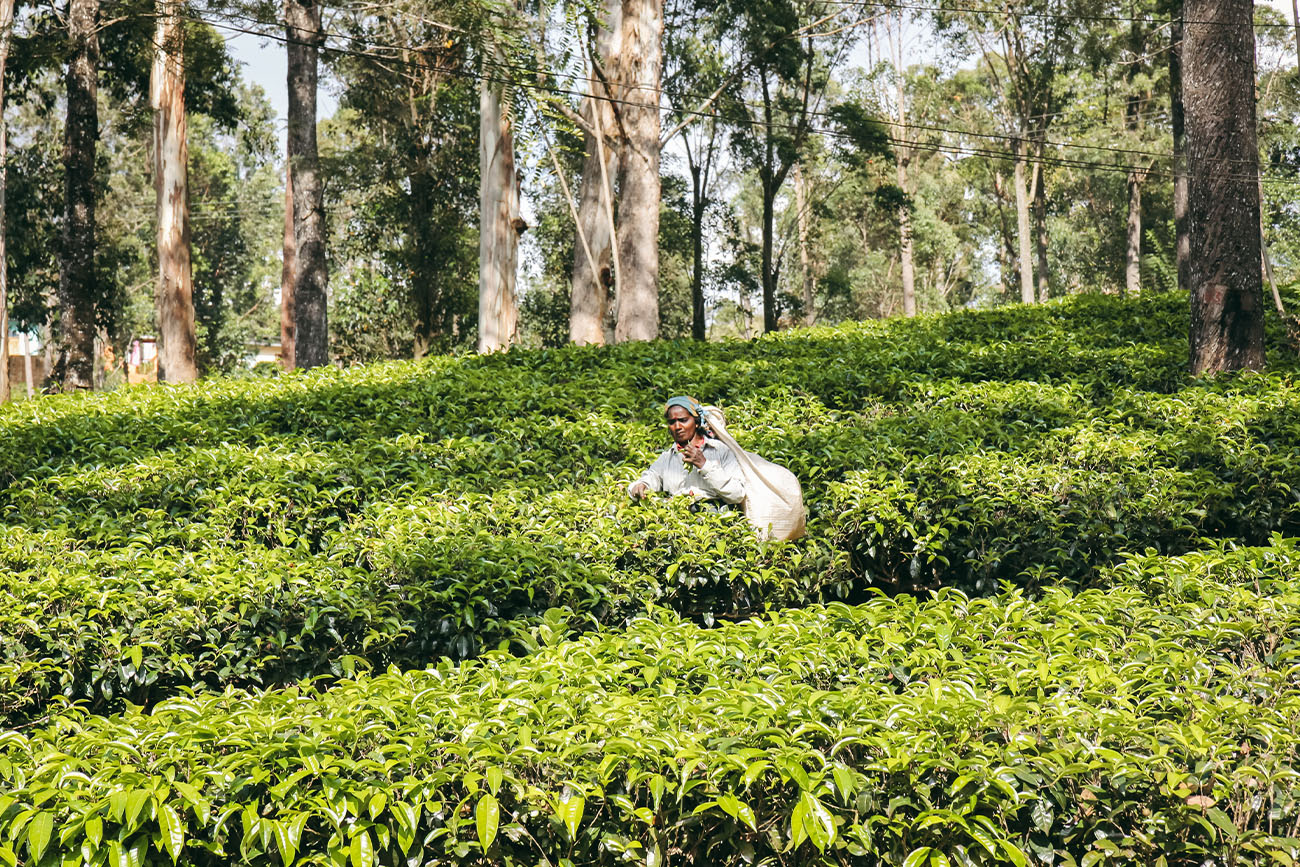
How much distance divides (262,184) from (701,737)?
54.4 meters

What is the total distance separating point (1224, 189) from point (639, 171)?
268 inches

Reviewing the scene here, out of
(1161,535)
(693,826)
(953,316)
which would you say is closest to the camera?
(693,826)

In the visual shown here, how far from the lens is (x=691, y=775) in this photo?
8.38 feet

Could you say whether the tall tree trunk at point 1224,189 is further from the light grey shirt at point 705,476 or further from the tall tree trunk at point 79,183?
the tall tree trunk at point 79,183

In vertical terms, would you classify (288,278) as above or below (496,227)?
above

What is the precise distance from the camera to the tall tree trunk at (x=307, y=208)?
15867 millimetres

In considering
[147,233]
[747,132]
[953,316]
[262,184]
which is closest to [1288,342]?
[953,316]

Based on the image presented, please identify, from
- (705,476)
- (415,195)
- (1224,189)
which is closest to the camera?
(705,476)

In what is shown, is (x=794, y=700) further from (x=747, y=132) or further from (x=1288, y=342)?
(x=747, y=132)

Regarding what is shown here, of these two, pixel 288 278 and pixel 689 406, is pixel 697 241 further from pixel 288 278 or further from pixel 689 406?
pixel 689 406

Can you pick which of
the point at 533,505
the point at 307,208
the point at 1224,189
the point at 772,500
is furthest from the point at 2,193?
the point at 1224,189

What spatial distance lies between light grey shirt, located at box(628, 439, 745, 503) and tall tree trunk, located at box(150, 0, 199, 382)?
1014 cm

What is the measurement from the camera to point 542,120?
516 inches

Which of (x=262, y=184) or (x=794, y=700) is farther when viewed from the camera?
(x=262, y=184)
